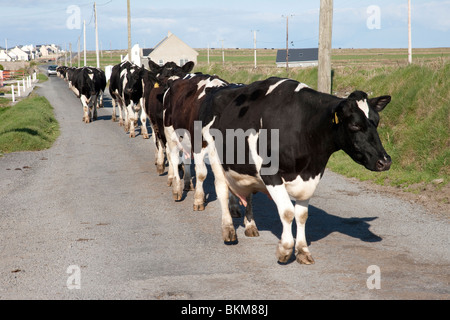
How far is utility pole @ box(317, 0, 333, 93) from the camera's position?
14.0 meters

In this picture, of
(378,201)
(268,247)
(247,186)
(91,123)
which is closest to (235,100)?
(247,186)

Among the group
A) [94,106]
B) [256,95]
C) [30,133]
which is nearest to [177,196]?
[256,95]

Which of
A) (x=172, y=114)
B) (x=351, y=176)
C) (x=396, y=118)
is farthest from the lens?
(x=396, y=118)

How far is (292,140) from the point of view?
605 centimetres

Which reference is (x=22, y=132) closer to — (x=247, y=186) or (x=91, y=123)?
(x=91, y=123)

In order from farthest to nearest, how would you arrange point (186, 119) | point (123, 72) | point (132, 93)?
point (123, 72) → point (132, 93) → point (186, 119)

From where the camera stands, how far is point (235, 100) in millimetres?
6926

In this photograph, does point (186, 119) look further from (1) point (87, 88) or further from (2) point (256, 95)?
(1) point (87, 88)

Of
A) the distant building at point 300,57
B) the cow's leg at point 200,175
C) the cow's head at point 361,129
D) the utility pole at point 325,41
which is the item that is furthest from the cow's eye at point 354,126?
the distant building at point 300,57

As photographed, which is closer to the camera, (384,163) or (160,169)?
(384,163)

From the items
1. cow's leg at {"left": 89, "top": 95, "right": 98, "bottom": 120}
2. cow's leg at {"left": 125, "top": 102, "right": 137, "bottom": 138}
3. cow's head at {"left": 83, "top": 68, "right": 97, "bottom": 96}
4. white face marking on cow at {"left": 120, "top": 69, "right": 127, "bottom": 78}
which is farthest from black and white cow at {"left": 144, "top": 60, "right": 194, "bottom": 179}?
cow's leg at {"left": 89, "top": 95, "right": 98, "bottom": 120}

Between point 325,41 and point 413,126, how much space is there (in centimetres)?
329

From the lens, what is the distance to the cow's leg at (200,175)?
8309 millimetres
